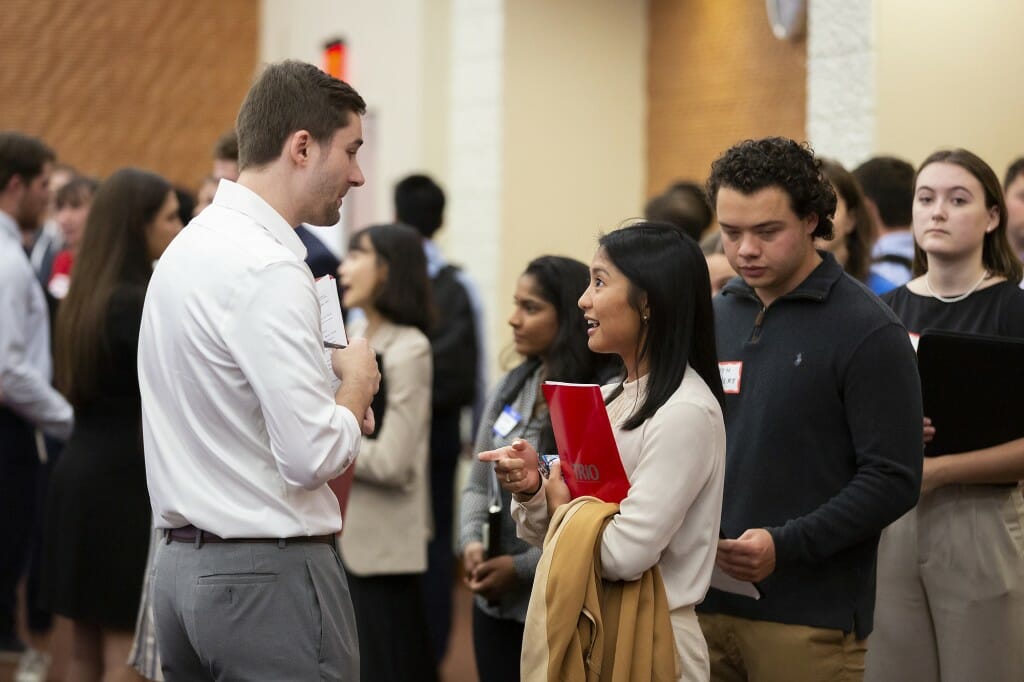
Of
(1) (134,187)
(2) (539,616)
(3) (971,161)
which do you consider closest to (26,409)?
(1) (134,187)

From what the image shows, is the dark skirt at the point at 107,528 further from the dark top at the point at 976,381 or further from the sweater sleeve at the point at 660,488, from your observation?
the dark top at the point at 976,381

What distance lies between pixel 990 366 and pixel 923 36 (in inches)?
81.9

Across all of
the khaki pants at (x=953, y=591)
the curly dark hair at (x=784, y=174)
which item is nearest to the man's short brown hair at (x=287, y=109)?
the curly dark hair at (x=784, y=174)

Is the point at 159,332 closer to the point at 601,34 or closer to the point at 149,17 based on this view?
the point at 601,34

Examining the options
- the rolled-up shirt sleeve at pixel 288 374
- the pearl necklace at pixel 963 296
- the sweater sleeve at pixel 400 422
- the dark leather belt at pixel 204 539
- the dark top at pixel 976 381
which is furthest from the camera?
the sweater sleeve at pixel 400 422

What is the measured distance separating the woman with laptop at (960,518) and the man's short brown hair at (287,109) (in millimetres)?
1456

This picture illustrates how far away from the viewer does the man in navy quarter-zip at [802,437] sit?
2.53 metres

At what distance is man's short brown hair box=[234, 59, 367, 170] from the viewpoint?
91.9 inches

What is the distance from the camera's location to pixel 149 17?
10.0 metres

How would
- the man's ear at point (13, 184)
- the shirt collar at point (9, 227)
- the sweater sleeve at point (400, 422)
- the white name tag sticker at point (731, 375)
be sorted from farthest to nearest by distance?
the man's ear at point (13, 184) → the shirt collar at point (9, 227) → the sweater sleeve at point (400, 422) → the white name tag sticker at point (731, 375)

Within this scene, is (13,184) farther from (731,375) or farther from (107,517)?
(731,375)

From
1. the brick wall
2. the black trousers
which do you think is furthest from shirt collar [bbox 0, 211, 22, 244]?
the brick wall

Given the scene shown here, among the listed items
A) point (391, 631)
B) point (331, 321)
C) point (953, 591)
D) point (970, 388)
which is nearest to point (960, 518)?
point (953, 591)

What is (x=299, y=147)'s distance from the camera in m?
2.34
